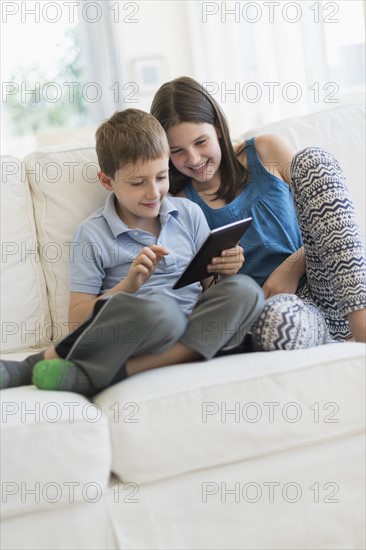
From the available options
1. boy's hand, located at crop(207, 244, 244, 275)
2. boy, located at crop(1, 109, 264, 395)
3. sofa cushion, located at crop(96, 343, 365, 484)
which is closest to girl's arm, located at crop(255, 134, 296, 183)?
boy, located at crop(1, 109, 264, 395)

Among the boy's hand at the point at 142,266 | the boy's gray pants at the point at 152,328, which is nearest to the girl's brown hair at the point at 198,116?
the boy's hand at the point at 142,266

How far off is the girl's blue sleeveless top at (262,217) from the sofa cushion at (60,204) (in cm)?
26

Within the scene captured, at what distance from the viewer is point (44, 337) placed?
6.04 feet

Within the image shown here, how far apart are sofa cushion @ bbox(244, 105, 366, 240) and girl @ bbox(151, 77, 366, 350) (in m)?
0.12

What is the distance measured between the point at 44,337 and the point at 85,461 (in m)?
0.67

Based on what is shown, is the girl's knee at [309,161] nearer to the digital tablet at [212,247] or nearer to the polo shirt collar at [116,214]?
→ the digital tablet at [212,247]

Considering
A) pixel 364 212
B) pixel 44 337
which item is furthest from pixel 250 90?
pixel 44 337

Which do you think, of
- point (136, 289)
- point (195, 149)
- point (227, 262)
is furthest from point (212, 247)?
point (195, 149)

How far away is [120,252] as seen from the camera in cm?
170

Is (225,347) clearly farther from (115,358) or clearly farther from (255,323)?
(115,358)

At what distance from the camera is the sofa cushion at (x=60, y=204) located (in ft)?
6.04

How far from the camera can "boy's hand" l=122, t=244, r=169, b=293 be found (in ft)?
5.00

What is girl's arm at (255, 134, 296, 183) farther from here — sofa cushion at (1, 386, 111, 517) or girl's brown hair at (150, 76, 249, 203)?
sofa cushion at (1, 386, 111, 517)

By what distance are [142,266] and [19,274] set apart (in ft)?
1.46
